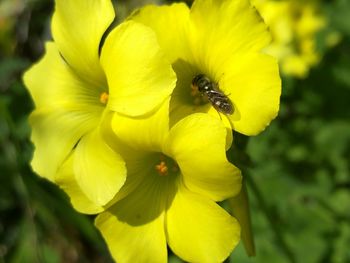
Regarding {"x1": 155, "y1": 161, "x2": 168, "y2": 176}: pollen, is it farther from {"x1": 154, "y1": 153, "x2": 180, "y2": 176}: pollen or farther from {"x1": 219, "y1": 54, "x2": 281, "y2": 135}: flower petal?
{"x1": 219, "y1": 54, "x2": 281, "y2": 135}: flower petal

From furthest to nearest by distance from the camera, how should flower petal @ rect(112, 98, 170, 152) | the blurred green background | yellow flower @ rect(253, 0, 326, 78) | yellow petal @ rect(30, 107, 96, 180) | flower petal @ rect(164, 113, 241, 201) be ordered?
yellow flower @ rect(253, 0, 326, 78) < the blurred green background < yellow petal @ rect(30, 107, 96, 180) < flower petal @ rect(112, 98, 170, 152) < flower petal @ rect(164, 113, 241, 201)

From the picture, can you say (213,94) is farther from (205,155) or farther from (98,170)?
(98,170)

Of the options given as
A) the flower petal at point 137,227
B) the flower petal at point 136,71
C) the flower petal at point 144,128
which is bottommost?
the flower petal at point 137,227

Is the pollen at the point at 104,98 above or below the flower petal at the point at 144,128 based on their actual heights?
below

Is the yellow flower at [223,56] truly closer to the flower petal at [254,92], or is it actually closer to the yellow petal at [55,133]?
the flower petal at [254,92]

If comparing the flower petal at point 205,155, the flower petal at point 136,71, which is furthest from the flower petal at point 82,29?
the flower petal at point 205,155

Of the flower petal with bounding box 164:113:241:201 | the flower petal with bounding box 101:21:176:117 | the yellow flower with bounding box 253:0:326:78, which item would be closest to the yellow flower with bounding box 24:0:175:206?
the flower petal with bounding box 101:21:176:117

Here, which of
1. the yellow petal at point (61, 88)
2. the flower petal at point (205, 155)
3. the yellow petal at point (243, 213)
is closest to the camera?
the flower petal at point (205, 155)

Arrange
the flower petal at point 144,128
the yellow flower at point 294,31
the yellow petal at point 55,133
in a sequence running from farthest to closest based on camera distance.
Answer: the yellow flower at point 294,31, the yellow petal at point 55,133, the flower petal at point 144,128

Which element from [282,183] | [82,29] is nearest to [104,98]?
[82,29]
